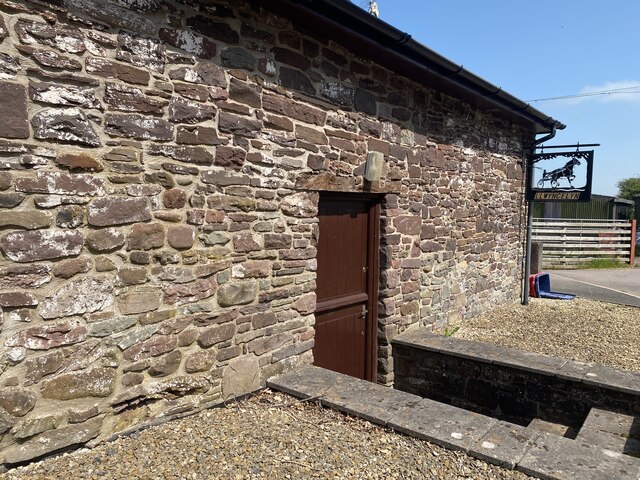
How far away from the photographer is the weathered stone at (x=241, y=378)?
358 centimetres

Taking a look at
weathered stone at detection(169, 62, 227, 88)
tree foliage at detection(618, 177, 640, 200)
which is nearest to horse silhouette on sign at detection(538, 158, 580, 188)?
weathered stone at detection(169, 62, 227, 88)

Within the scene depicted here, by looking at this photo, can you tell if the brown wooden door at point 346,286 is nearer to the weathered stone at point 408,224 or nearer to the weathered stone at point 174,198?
the weathered stone at point 408,224

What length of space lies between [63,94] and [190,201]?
39.1 inches

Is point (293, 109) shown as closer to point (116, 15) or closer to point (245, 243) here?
point (245, 243)

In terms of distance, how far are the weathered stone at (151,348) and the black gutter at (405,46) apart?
2650 mm

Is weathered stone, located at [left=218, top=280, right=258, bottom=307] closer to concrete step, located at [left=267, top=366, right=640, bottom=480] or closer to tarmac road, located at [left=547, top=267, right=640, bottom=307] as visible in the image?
concrete step, located at [left=267, top=366, right=640, bottom=480]

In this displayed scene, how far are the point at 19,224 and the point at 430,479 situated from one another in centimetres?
265

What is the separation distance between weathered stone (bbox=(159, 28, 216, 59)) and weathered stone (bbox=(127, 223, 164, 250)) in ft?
3.99

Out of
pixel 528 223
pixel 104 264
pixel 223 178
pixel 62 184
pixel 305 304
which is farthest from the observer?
pixel 528 223

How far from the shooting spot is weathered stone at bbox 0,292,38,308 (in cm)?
246

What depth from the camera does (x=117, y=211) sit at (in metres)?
2.87

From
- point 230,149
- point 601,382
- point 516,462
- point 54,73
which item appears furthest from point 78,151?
point 601,382

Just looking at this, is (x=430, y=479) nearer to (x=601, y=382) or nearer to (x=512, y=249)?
(x=601, y=382)

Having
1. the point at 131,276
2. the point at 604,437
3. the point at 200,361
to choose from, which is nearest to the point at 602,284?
the point at 604,437
